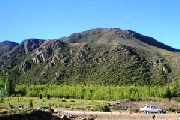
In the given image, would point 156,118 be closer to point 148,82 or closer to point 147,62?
point 148,82

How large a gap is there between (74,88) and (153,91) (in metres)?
26.2

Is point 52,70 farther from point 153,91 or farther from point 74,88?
point 153,91

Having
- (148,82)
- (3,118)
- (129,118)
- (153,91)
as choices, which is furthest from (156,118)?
(148,82)

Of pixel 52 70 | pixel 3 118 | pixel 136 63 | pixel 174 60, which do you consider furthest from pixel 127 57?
pixel 3 118

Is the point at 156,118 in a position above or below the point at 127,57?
below

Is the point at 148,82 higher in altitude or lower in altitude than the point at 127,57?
lower

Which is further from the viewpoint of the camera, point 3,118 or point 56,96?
point 56,96

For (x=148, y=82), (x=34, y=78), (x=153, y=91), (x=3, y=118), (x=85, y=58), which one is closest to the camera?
(x=3, y=118)

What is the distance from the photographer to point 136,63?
186250mm

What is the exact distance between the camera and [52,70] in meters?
190

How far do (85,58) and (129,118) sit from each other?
143111 mm

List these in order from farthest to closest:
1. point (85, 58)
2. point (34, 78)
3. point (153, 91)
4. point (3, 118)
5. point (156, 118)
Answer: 1. point (85, 58)
2. point (34, 78)
3. point (153, 91)
4. point (156, 118)
5. point (3, 118)

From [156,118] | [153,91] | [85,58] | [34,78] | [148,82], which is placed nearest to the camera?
[156,118]

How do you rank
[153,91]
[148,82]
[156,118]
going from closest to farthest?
[156,118] < [153,91] < [148,82]
